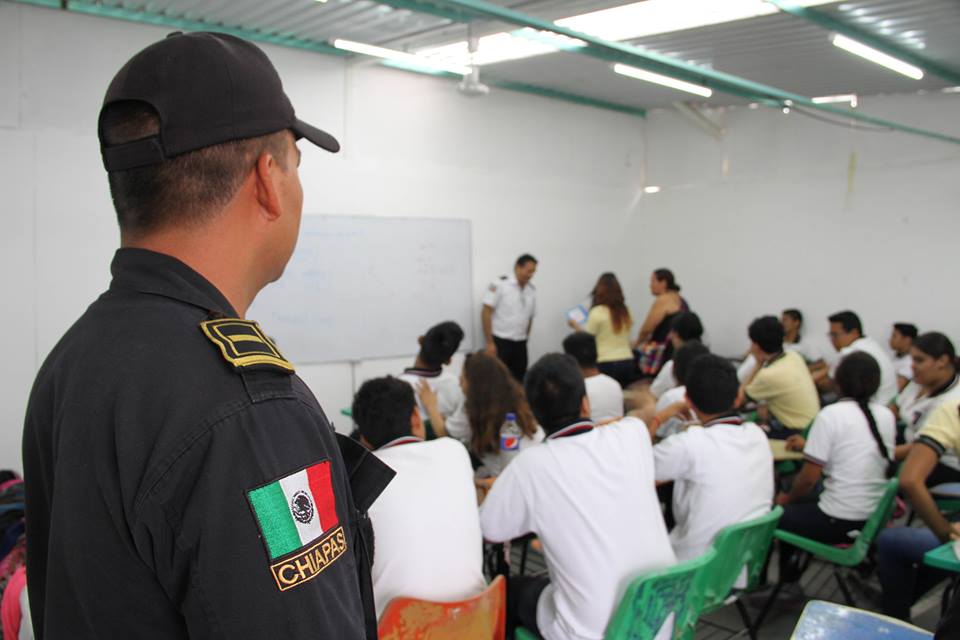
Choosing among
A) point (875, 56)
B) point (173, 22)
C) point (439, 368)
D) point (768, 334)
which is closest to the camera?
point (439, 368)

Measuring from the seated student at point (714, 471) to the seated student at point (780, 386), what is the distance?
158 centimetres

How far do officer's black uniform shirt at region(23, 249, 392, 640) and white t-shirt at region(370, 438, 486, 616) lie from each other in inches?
47.9

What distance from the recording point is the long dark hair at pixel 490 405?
Result: 3303 mm

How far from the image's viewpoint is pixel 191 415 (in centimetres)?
61

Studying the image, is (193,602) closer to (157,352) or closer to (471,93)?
(157,352)

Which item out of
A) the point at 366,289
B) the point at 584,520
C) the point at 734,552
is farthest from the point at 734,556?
the point at 366,289

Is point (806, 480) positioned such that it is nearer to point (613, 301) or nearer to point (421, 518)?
point (421, 518)

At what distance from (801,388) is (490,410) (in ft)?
6.61

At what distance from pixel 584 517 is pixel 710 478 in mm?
738

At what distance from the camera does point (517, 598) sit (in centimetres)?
244

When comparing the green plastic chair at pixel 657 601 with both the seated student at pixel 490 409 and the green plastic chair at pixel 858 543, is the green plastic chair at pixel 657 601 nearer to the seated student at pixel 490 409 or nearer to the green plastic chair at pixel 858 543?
the green plastic chair at pixel 858 543

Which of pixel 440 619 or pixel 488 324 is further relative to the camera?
pixel 488 324

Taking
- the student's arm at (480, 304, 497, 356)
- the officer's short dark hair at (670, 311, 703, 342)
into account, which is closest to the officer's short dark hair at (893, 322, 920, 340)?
the officer's short dark hair at (670, 311, 703, 342)

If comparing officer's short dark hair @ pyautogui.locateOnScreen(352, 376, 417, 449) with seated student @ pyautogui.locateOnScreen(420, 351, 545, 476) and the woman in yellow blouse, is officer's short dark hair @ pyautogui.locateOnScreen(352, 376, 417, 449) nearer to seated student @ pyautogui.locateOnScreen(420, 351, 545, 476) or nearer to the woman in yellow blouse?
seated student @ pyautogui.locateOnScreen(420, 351, 545, 476)
